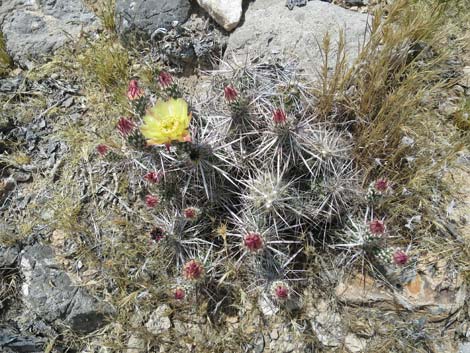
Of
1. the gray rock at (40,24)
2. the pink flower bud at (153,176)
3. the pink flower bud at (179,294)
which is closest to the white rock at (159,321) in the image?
the pink flower bud at (179,294)

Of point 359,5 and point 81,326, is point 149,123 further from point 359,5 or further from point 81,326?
point 359,5

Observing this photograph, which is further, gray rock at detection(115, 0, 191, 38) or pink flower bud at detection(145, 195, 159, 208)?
gray rock at detection(115, 0, 191, 38)

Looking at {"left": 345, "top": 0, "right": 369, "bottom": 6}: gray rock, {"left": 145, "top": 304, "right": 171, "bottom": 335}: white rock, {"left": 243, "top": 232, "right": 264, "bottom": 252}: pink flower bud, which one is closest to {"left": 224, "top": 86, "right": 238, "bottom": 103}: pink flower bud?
{"left": 243, "top": 232, "right": 264, "bottom": 252}: pink flower bud

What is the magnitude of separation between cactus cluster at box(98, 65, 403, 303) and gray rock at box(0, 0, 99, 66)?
1.62 metres

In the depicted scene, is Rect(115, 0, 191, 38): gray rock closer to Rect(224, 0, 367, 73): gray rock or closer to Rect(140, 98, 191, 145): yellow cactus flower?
Rect(224, 0, 367, 73): gray rock

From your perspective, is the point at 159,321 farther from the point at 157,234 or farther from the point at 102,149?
the point at 102,149

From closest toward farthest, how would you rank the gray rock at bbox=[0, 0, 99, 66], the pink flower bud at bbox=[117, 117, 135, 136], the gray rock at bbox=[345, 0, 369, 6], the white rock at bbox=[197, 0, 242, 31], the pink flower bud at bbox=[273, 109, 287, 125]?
the pink flower bud at bbox=[273, 109, 287, 125], the pink flower bud at bbox=[117, 117, 135, 136], the white rock at bbox=[197, 0, 242, 31], the gray rock at bbox=[345, 0, 369, 6], the gray rock at bbox=[0, 0, 99, 66]

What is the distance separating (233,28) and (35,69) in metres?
1.76

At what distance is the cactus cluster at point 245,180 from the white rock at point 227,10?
823 millimetres

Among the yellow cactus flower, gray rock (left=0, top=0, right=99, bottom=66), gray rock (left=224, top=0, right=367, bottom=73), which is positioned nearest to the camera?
the yellow cactus flower

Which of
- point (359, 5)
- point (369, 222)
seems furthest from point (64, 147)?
point (359, 5)

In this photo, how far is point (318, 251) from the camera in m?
3.04

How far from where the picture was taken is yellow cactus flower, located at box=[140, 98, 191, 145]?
2.48 meters

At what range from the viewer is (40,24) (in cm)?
416
